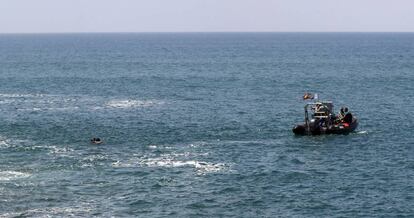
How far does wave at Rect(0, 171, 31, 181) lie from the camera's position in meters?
75.1

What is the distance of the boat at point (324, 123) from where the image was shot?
3900 inches

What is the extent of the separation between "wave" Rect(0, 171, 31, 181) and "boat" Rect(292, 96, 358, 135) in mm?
39789

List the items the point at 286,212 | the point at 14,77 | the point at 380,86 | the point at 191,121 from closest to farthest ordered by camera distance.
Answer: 1. the point at 286,212
2. the point at 191,121
3. the point at 380,86
4. the point at 14,77

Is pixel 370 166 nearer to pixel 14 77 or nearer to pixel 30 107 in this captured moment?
pixel 30 107

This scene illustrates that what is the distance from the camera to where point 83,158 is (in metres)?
85.2

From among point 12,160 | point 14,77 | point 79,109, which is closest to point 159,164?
point 12,160

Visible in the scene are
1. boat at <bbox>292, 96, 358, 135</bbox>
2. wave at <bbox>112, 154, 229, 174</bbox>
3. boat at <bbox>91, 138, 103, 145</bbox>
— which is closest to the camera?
wave at <bbox>112, 154, 229, 174</bbox>

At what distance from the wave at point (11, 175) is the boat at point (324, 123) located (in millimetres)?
39789

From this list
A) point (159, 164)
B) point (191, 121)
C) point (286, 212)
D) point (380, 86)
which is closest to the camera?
point (286, 212)

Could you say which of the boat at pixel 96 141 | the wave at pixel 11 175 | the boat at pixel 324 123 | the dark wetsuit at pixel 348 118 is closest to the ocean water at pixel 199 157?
the wave at pixel 11 175

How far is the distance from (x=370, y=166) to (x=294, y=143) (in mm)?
15349

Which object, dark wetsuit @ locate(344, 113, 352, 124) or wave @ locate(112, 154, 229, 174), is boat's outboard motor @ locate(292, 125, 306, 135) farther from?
wave @ locate(112, 154, 229, 174)

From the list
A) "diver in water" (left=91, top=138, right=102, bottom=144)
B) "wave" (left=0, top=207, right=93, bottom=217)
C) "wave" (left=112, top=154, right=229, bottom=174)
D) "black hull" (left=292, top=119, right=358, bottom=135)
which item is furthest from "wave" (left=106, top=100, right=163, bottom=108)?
"wave" (left=0, top=207, right=93, bottom=217)

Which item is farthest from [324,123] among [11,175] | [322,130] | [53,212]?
[53,212]
